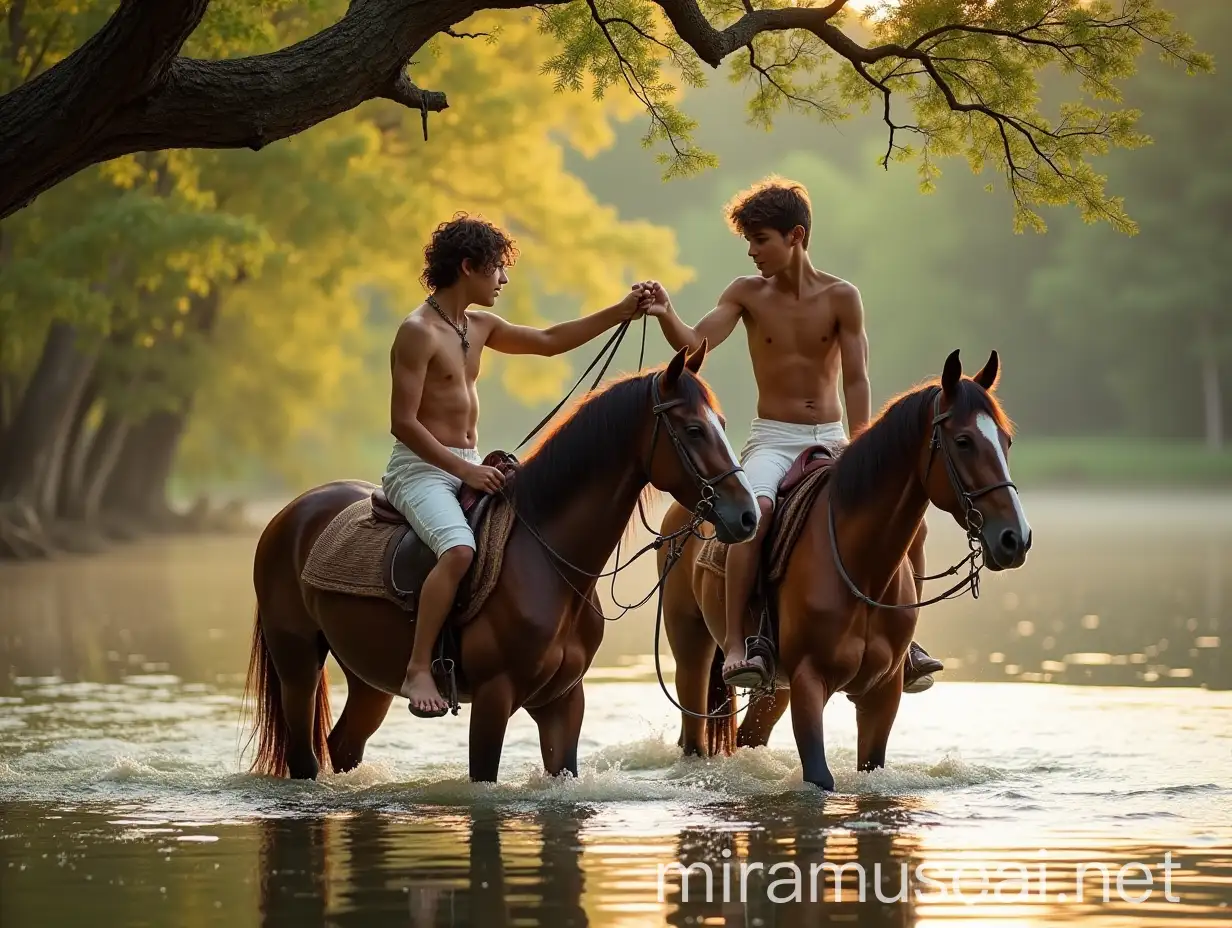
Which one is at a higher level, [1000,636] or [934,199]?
[934,199]

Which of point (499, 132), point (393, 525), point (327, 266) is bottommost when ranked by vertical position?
point (393, 525)

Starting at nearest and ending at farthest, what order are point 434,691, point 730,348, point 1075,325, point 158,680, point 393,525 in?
point 434,691 < point 393,525 < point 158,680 < point 1075,325 < point 730,348

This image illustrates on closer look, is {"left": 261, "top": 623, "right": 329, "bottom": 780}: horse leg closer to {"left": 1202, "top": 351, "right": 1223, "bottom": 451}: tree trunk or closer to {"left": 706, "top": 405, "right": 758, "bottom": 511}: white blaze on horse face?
{"left": 706, "top": 405, "right": 758, "bottom": 511}: white blaze on horse face

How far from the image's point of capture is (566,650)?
330 inches

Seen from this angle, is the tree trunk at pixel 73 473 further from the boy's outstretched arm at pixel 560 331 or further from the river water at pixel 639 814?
the boy's outstretched arm at pixel 560 331

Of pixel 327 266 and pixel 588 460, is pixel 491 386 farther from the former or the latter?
pixel 588 460

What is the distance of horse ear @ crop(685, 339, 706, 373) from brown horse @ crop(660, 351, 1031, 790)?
802 millimetres

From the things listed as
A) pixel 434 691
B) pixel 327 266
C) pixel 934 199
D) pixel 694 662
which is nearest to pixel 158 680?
pixel 694 662

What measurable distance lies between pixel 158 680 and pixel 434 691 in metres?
7.15

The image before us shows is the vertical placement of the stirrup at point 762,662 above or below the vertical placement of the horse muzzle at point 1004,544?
below

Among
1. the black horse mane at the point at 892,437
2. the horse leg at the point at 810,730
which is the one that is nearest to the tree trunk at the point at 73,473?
the black horse mane at the point at 892,437

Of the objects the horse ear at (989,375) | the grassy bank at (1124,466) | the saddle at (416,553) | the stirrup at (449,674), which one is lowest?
the stirrup at (449,674)

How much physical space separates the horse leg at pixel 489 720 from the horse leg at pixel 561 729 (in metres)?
0.25

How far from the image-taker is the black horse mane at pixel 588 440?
8328 mm
